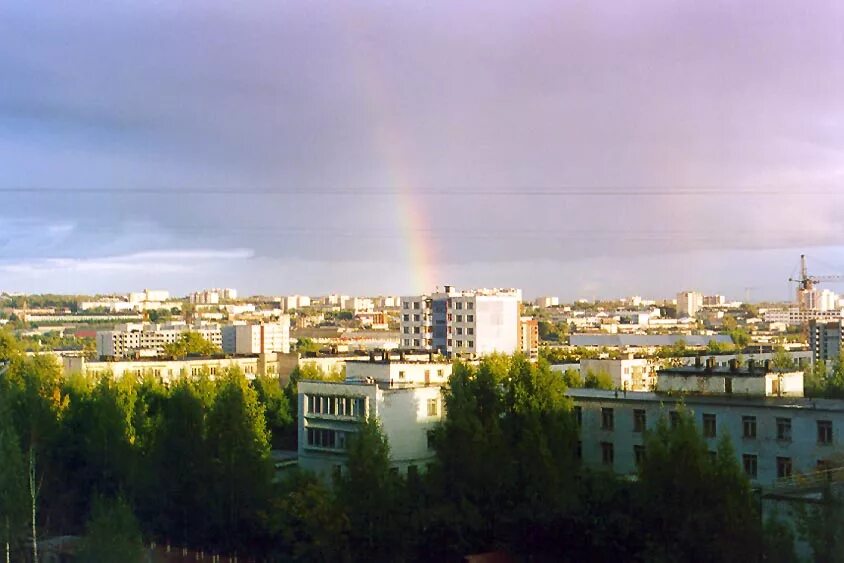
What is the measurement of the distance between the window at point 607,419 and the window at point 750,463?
7.59 feet

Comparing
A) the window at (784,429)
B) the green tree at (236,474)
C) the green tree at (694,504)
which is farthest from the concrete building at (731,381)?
the green tree at (236,474)

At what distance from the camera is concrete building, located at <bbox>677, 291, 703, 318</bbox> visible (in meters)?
155

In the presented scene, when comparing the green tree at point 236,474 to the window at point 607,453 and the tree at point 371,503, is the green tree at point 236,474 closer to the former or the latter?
the tree at point 371,503

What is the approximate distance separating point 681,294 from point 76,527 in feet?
483

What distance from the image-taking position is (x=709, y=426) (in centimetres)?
1616

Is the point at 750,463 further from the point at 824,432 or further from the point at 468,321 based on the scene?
the point at 468,321

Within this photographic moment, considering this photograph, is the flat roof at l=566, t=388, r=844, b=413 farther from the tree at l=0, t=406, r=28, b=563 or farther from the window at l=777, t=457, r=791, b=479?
the tree at l=0, t=406, r=28, b=563

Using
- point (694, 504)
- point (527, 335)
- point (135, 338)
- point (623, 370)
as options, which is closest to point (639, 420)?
point (694, 504)

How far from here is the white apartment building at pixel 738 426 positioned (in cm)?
1483

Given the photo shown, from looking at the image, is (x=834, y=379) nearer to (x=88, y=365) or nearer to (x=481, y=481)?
(x=481, y=481)

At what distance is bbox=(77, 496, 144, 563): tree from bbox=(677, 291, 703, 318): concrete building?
147056 millimetres

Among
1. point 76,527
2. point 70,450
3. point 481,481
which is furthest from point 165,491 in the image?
point 481,481

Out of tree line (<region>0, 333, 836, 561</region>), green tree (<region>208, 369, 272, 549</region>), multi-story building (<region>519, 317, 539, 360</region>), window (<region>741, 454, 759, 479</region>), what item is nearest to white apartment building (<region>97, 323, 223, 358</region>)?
multi-story building (<region>519, 317, 539, 360</region>)

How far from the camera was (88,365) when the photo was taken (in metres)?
35.8
